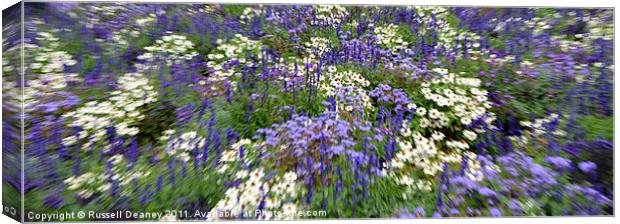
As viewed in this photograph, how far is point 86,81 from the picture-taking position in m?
2.59

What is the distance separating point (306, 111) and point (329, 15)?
2.90 ft

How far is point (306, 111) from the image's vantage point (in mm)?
2750

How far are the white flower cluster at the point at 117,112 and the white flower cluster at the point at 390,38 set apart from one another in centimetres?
199

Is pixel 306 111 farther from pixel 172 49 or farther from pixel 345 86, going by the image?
pixel 172 49

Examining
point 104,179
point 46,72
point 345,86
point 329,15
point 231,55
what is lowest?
point 104,179

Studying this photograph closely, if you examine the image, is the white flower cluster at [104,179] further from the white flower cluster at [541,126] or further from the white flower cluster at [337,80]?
the white flower cluster at [541,126]

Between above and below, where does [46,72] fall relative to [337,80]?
above

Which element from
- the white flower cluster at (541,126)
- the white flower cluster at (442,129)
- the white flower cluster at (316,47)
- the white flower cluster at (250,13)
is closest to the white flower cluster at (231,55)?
the white flower cluster at (250,13)

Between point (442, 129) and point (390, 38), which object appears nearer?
point (442, 129)

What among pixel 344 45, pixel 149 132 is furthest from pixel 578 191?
pixel 149 132

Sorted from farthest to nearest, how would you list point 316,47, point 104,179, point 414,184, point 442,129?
point 316,47
point 442,129
point 414,184
point 104,179

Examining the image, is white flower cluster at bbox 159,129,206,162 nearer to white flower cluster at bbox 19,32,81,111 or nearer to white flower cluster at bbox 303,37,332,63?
Answer: white flower cluster at bbox 19,32,81,111

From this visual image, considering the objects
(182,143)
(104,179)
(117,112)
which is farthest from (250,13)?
(104,179)

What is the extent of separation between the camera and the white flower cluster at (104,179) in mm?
2504
